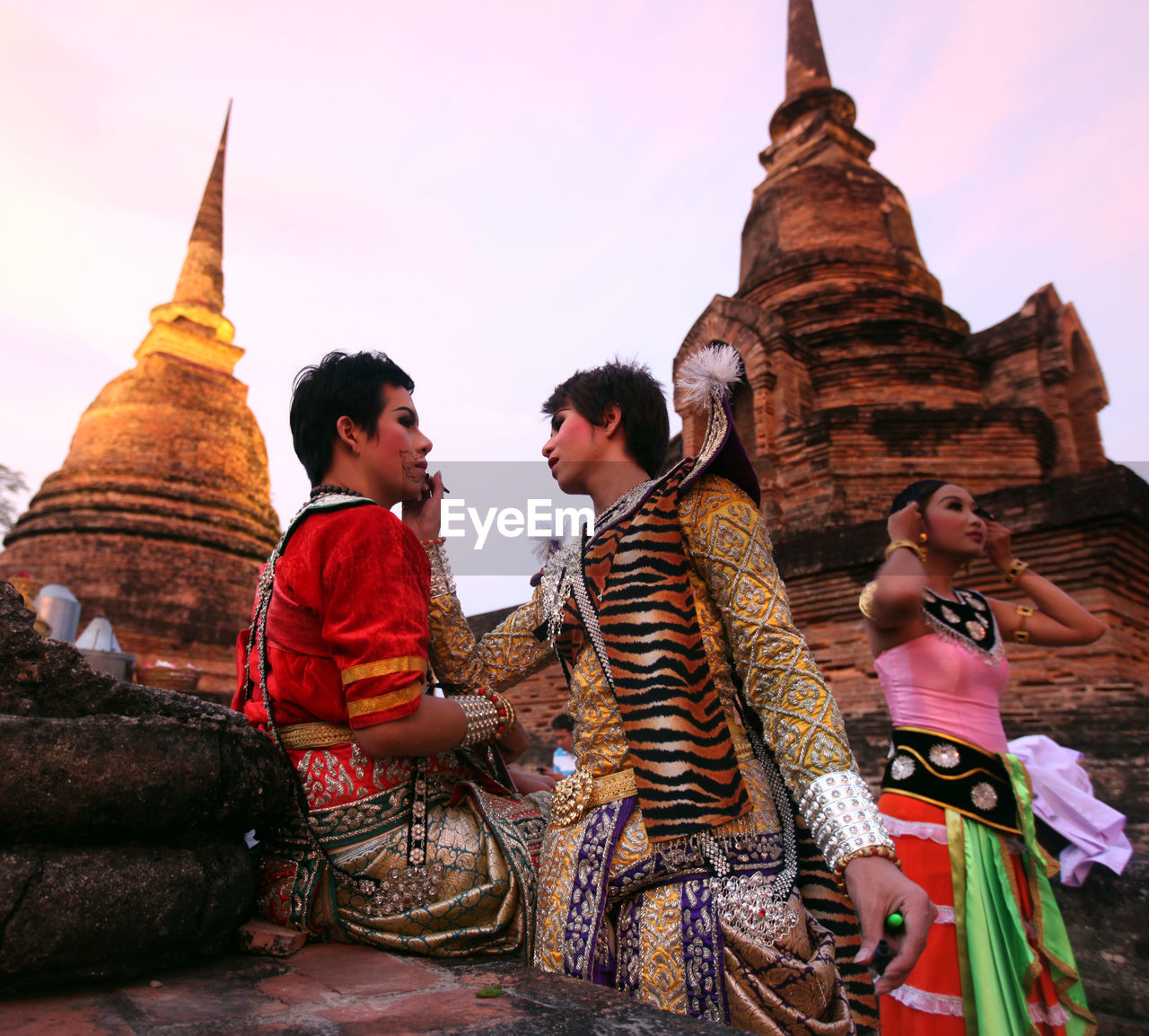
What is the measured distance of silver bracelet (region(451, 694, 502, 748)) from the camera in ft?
5.21

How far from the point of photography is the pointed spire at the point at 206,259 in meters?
17.1

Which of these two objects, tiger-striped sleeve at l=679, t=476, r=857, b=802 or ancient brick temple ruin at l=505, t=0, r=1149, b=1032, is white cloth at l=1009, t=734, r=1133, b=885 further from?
tiger-striped sleeve at l=679, t=476, r=857, b=802

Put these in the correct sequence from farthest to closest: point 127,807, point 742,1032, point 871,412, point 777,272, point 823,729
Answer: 1. point 777,272
2. point 871,412
3. point 823,729
4. point 127,807
5. point 742,1032

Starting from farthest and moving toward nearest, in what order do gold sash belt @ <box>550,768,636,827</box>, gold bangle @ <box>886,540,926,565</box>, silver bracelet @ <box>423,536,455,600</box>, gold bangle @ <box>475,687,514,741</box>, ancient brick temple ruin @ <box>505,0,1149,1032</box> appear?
ancient brick temple ruin @ <box>505,0,1149,1032</box> → gold bangle @ <box>886,540,926,565</box> → silver bracelet @ <box>423,536,455,600</box> → gold bangle @ <box>475,687,514,741</box> → gold sash belt @ <box>550,768,636,827</box>

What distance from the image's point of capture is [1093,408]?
10.1m

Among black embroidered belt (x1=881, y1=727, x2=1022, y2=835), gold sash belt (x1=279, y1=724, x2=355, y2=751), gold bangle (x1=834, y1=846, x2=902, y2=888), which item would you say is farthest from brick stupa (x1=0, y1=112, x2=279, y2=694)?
gold bangle (x1=834, y1=846, x2=902, y2=888)

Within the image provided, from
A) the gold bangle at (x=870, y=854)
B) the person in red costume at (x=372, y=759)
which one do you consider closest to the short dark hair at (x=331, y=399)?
the person in red costume at (x=372, y=759)

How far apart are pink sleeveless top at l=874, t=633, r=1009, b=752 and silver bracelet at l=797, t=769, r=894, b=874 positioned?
158 cm

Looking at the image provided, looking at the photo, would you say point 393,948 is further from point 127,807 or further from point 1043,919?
point 1043,919

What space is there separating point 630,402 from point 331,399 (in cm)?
71

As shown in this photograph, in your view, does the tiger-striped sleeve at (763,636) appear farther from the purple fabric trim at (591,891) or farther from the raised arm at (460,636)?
the raised arm at (460,636)

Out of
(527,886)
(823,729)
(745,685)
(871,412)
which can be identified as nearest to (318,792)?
(527,886)

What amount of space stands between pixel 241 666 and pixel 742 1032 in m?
1.47

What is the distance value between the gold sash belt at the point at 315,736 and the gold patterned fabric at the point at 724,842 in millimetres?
468
